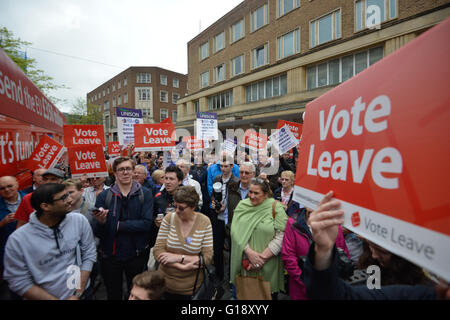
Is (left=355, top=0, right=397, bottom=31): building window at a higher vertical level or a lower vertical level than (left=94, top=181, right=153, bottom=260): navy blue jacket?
higher

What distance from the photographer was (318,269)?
1.18 meters

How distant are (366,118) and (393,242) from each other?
0.60 metres

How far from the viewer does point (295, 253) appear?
2.35 meters

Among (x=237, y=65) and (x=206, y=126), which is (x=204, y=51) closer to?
(x=237, y=65)

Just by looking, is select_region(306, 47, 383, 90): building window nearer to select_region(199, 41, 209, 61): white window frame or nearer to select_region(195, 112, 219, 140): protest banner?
select_region(195, 112, 219, 140): protest banner

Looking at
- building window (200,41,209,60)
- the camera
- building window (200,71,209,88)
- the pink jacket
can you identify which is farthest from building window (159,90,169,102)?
the pink jacket

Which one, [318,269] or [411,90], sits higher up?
[411,90]

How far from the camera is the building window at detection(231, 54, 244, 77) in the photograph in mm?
19797

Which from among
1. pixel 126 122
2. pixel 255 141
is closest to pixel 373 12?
pixel 255 141

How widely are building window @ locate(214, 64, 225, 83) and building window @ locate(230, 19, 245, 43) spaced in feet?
8.64

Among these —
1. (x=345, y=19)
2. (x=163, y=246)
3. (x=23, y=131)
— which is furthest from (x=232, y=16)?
(x=163, y=246)

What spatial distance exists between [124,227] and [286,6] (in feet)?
63.1

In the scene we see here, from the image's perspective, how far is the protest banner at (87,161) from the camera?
3.85m

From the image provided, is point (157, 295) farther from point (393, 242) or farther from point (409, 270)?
point (409, 270)
